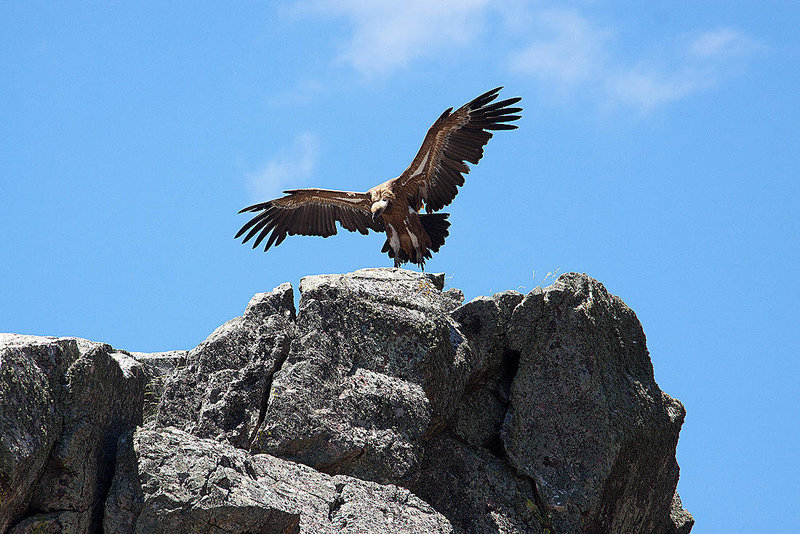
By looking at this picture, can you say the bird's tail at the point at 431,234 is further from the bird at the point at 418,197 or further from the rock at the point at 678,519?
the rock at the point at 678,519

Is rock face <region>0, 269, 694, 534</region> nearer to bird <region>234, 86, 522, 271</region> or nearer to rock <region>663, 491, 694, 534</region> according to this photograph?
rock <region>663, 491, 694, 534</region>

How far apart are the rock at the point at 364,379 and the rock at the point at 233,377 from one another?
27cm

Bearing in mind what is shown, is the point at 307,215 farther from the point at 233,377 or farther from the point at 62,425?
the point at 62,425

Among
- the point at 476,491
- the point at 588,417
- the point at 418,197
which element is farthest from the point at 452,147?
the point at 476,491

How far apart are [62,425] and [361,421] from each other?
2.82 metres

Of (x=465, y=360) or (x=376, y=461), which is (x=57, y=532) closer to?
(x=376, y=461)

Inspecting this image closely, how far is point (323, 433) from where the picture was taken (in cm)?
796

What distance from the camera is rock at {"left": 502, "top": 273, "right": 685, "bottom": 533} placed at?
8.85m

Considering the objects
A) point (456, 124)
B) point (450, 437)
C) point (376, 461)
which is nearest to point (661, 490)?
point (450, 437)

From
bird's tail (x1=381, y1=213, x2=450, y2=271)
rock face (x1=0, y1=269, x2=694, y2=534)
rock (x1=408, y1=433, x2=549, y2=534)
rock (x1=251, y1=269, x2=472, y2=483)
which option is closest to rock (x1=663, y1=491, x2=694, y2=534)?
rock face (x1=0, y1=269, x2=694, y2=534)

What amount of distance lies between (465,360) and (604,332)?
6.04 ft

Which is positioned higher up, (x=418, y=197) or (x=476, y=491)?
(x=418, y=197)

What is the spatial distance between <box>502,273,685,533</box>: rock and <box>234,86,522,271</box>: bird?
3.92 meters

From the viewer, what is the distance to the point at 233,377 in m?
8.59
